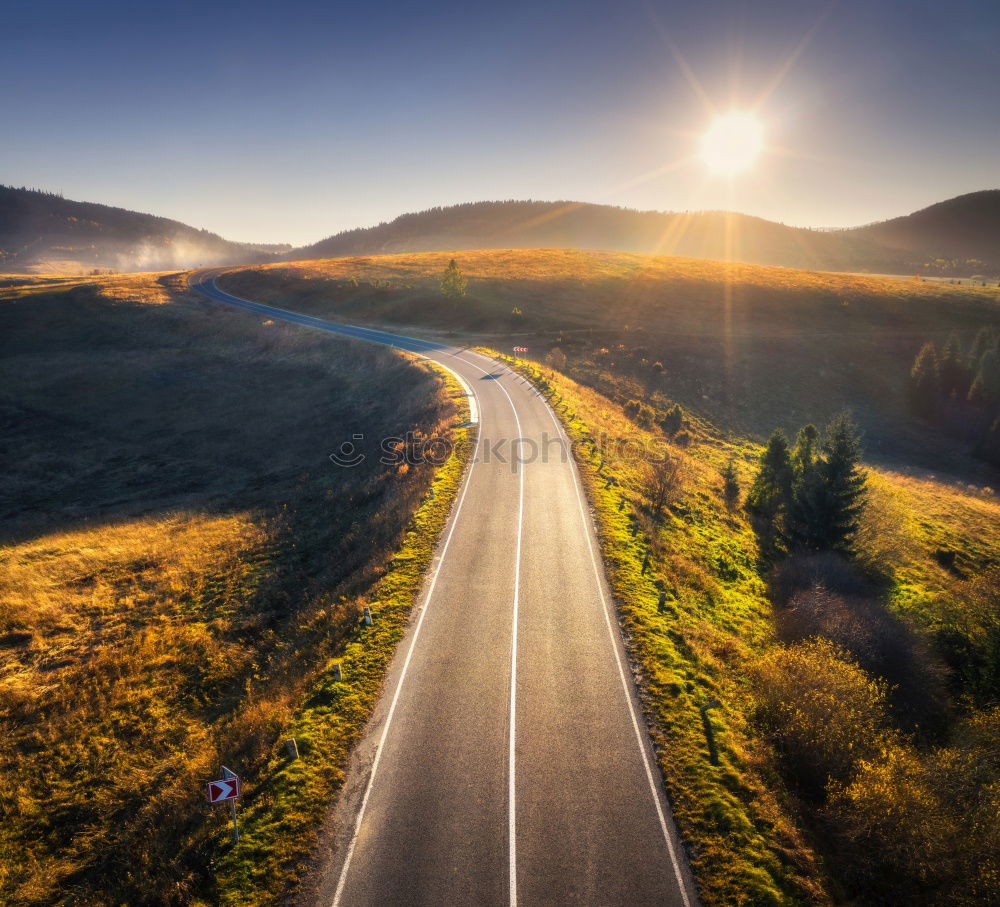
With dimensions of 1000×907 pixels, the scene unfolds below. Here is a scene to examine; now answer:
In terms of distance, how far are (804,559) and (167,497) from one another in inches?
1477

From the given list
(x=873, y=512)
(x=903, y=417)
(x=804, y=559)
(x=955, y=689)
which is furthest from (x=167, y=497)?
(x=903, y=417)

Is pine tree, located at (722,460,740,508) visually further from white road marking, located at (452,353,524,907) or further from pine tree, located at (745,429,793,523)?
white road marking, located at (452,353,524,907)

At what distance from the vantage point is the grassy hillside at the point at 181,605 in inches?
410

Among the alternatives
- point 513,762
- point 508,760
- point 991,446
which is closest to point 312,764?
point 508,760

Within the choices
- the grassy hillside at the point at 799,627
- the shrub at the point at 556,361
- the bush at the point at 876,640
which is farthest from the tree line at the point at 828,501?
the shrub at the point at 556,361

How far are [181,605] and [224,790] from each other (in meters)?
12.2

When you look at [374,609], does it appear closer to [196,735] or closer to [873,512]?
[196,735]

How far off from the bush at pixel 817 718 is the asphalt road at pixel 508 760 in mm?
4021

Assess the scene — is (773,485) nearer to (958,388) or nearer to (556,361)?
(556,361)

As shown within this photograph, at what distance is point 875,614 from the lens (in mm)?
19078

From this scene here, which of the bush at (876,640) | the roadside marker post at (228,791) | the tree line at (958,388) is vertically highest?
the tree line at (958,388)

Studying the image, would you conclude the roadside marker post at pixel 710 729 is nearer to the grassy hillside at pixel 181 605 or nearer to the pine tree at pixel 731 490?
the grassy hillside at pixel 181 605

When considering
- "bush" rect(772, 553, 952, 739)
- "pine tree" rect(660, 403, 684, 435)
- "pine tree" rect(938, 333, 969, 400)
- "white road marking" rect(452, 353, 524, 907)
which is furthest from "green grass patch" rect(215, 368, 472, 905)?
"pine tree" rect(938, 333, 969, 400)

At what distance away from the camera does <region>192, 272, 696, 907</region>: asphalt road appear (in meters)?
9.07
